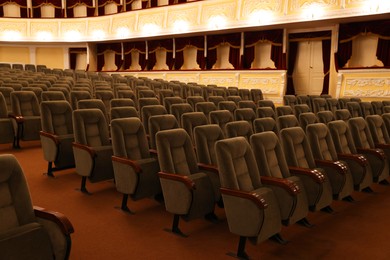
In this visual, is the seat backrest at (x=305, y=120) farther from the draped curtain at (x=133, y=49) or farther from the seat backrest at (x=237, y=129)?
the draped curtain at (x=133, y=49)

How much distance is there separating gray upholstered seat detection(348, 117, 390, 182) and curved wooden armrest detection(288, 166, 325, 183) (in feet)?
2.32

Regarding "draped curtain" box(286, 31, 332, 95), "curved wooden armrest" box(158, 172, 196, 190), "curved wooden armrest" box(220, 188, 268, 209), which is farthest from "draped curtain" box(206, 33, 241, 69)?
"curved wooden armrest" box(220, 188, 268, 209)

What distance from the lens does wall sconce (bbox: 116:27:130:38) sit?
717 cm

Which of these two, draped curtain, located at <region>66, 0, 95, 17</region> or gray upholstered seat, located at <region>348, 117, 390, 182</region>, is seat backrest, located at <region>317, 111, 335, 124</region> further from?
draped curtain, located at <region>66, 0, 95, 17</region>

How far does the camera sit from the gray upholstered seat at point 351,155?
1.88 meters

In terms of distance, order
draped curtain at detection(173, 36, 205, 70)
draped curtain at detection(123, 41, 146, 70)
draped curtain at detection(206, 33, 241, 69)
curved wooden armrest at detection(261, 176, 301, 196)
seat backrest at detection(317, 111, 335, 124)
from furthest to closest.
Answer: draped curtain at detection(123, 41, 146, 70), draped curtain at detection(173, 36, 205, 70), draped curtain at detection(206, 33, 241, 69), seat backrest at detection(317, 111, 335, 124), curved wooden armrest at detection(261, 176, 301, 196)

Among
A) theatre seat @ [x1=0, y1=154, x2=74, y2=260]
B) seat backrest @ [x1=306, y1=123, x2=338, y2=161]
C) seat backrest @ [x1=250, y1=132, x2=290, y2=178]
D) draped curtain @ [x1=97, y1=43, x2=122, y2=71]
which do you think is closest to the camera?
theatre seat @ [x1=0, y1=154, x2=74, y2=260]

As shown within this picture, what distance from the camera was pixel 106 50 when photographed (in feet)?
26.6

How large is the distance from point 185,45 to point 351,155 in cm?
517

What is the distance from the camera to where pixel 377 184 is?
224 cm

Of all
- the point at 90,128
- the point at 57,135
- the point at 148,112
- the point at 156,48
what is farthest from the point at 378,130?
the point at 156,48

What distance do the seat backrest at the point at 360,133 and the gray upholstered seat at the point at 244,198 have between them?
1068 millimetres

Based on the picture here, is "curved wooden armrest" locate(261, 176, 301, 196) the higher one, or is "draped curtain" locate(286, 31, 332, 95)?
"draped curtain" locate(286, 31, 332, 95)

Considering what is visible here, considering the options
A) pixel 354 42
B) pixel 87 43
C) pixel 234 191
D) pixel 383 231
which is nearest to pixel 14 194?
Answer: pixel 234 191
